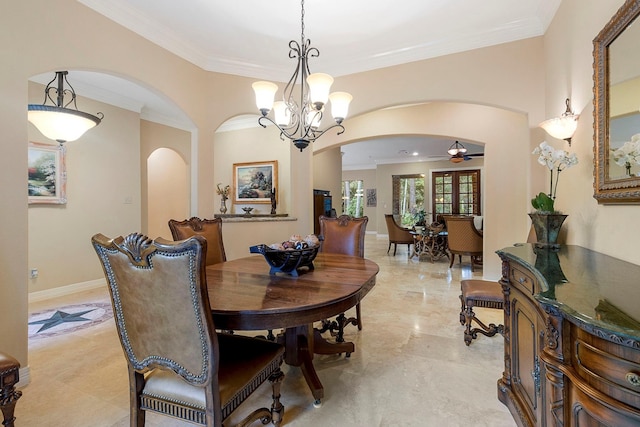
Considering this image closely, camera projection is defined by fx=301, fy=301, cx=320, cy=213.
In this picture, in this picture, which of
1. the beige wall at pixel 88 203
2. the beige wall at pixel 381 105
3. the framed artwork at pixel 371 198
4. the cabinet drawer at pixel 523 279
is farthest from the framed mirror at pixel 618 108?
the framed artwork at pixel 371 198

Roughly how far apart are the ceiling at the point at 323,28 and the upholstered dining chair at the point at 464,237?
3.18 metres

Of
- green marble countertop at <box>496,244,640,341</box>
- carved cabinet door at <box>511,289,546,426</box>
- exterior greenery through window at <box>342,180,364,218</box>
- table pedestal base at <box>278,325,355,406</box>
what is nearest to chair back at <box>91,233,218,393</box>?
table pedestal base at <box>278,325,355,406</box>

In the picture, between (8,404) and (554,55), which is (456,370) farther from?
(554,55)

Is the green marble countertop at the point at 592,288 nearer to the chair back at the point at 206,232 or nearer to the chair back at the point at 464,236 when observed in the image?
the chair back at the point at 206,232

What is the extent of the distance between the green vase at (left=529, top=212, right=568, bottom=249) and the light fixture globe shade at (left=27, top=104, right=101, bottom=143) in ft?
12.8

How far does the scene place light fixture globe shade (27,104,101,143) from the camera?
8.75 feet

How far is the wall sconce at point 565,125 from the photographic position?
2104mm

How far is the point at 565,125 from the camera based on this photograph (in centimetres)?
213

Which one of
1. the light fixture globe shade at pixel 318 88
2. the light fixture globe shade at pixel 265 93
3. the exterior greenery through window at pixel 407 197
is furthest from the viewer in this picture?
the exterior greenery through window at pixel 407 197

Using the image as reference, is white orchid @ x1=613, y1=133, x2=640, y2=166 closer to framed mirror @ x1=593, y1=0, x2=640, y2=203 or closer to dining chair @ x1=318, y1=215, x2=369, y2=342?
framed mirror @ x1=593, y1=0, x2=640, y2=203

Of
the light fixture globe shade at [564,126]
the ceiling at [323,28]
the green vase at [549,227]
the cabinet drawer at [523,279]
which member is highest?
the ceiling at [323,28]

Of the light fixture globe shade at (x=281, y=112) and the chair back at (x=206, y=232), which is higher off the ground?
the light fixture globe shade at (x=281, y=112)

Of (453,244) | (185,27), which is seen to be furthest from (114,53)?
(453,244)

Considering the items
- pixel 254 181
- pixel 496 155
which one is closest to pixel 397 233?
pixel 496 155
